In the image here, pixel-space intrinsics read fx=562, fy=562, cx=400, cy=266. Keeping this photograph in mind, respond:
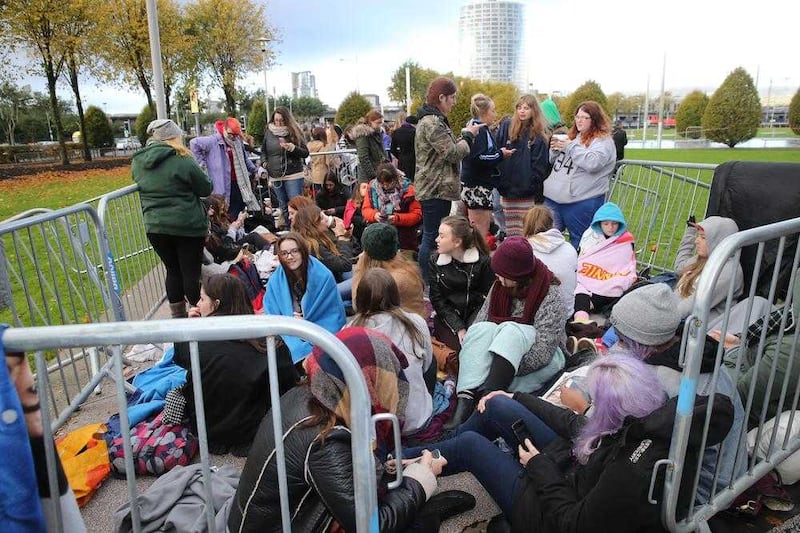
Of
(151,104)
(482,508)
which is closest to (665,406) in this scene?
(482,508)

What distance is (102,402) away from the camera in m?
4.00

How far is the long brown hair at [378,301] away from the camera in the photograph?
10.3 ft

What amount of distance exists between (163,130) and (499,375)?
3452mm

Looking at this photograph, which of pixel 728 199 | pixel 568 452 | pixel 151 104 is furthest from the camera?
pixel 151 104

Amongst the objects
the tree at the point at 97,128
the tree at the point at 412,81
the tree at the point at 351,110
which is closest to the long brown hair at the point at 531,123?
the tree at the point at 351,110

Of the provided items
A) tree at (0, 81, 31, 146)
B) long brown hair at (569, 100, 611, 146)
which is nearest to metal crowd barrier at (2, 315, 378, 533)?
long brown hair at (569, 100, 611, 146)

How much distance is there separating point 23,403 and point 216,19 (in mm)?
40646

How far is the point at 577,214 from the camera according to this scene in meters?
6.06

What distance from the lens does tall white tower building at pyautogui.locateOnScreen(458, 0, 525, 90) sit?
12462 cm

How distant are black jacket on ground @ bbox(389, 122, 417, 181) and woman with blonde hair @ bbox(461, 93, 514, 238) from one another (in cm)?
218

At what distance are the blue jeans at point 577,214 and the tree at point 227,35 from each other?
35.6 metres

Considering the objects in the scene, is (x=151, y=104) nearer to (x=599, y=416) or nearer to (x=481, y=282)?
(x=481, y=282)

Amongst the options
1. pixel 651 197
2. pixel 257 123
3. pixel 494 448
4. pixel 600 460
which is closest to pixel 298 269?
pixel 494 448

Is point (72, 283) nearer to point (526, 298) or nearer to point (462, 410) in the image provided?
point (462, 410)
